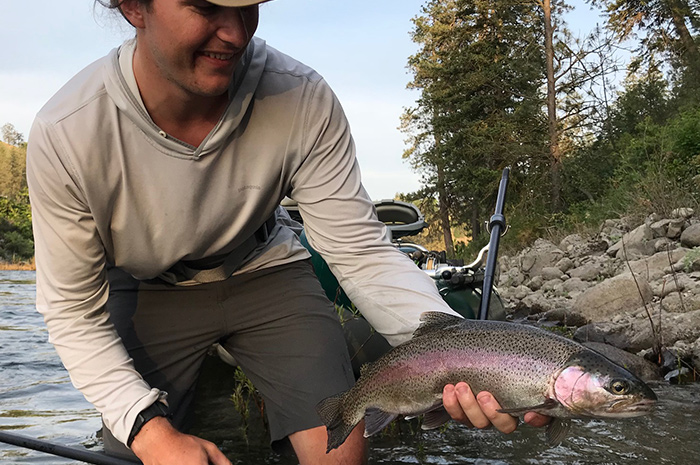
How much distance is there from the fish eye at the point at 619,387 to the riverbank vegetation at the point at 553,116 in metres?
12.2

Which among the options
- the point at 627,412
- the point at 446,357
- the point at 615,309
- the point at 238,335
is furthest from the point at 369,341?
the point at 615,309

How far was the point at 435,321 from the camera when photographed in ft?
8.39

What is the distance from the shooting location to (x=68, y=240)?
278cm

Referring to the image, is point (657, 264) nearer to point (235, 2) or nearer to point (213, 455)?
point (213, 455)

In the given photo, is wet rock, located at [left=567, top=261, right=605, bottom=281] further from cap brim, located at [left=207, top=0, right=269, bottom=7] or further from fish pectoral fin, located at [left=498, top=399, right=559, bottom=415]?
cap brim, located at [left=207, top=0, right=269, bottom=7]

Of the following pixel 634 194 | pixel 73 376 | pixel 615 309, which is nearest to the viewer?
pixel 73 376

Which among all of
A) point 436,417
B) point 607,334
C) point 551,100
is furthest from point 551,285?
point 551,100

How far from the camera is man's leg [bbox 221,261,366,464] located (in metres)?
3.07

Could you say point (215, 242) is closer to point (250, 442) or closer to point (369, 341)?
point (369, 341)

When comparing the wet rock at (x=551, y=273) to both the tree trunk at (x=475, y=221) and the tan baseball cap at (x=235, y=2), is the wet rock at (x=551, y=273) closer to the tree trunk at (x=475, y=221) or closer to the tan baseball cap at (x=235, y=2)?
the tan baseball cap at (x=235, y=2)

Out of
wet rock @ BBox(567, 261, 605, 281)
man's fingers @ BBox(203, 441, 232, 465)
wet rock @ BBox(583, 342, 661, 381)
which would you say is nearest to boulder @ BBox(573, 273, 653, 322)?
wet rock @ BBox(583, 342, 661, 381)

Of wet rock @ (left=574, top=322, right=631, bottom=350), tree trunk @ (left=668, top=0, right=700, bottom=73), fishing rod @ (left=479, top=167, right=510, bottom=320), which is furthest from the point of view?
tree trunk @ (left=668, top=0, right=700, bottom=73)

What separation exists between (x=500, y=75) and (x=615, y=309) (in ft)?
80.8

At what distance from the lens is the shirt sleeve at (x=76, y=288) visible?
271 cm
